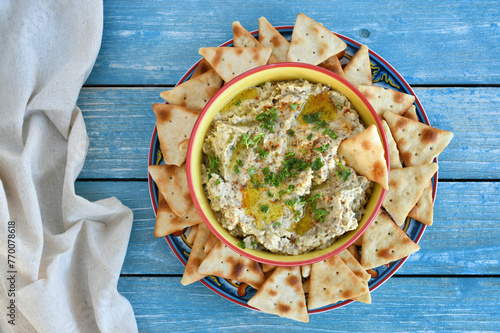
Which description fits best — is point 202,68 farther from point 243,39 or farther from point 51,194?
point 51,194

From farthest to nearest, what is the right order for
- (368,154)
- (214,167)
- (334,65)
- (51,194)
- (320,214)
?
(51,194) < (334,65) < (214,167) < (320,214) < (368,154)

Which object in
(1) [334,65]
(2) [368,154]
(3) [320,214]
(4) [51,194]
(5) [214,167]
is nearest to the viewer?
(2) [368,154]

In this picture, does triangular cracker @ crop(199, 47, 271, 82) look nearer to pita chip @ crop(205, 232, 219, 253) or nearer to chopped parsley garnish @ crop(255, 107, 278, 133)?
chopped parsley garnish @ crop(255, 107, 278, 133)

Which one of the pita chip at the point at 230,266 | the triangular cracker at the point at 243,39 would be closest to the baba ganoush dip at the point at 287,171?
the pita chip at the point at 230,266

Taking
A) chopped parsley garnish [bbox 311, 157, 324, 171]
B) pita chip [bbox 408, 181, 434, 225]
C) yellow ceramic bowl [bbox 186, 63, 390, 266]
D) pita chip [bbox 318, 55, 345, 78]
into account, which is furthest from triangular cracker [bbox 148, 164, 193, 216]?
pita chip [bbox 408, 181, 434, 225]

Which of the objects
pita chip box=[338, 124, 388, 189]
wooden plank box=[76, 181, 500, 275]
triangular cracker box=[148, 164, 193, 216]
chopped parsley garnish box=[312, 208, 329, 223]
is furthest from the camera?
wooden plank box=[76, 181, 500, 275]

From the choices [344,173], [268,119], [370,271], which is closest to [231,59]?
[268,119]

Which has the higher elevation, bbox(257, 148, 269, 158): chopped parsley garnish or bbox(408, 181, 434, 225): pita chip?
bbox(257, 148, 269, 158): chopped parsley garnish
